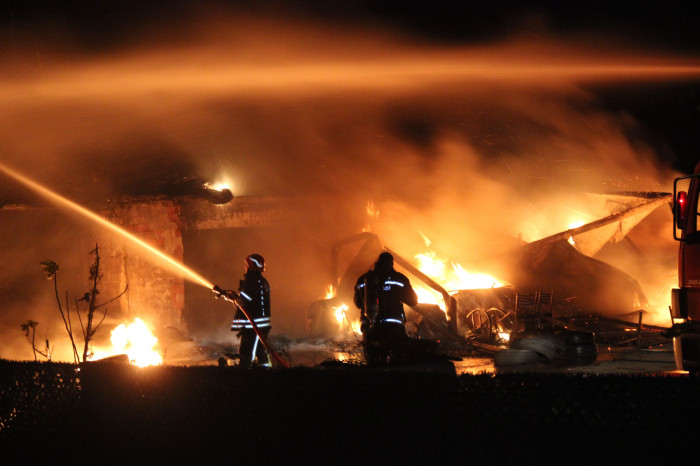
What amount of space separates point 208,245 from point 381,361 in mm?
7602

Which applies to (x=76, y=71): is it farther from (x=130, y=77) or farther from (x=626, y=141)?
(x=626, y=141)

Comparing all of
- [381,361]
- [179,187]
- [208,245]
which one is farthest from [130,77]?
[381,361]

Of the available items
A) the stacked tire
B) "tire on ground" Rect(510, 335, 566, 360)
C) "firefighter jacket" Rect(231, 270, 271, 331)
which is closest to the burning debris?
"tire on ground" Rect(510, 335, 566, 360)

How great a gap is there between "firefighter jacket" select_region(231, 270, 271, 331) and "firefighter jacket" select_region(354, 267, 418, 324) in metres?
1.42

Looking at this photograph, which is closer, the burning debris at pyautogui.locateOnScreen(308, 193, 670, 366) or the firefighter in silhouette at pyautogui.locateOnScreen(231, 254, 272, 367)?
the firefighter in silhouette at pyautogui.locateOnScreen(231, 254, 272, 367)

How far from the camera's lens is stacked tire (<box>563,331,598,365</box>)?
832cm

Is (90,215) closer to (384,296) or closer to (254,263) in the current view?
(254,263)

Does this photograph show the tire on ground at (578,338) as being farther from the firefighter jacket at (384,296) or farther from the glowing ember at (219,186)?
the glowing ember at (219,186)

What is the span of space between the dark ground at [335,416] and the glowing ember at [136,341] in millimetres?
4585

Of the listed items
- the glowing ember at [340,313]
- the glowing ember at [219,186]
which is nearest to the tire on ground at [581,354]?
the glowing ember at [340,313]

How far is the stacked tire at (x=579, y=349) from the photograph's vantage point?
328 inches

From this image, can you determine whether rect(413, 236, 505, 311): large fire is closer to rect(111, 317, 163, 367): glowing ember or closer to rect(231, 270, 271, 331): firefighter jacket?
rect(111, 317, 163, 367): glowing ember

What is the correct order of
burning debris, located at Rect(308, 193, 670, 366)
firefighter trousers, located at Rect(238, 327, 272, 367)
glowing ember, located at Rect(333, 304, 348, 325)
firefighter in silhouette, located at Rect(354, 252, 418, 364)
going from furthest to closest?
glowing ember, located at Rect(333, 304, 348, 325) → burning debris, located at Rect(308, 193, 670, 366) → firefighter trousers, located at Rect(238, 327, 272, 367) → firefighter in silhouette, located at Rect(354, 252, 418, 364)

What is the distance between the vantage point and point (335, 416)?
13.7 feet
